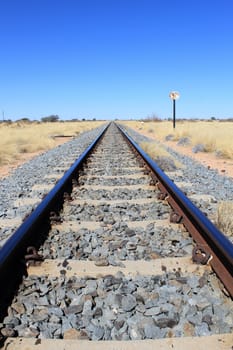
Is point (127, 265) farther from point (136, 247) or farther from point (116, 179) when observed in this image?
point (116, 179)

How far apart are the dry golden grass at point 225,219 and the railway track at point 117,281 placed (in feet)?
1.16

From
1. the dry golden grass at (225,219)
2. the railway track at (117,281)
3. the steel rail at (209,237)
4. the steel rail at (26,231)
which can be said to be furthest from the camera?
the dry golden grass at (225,219)

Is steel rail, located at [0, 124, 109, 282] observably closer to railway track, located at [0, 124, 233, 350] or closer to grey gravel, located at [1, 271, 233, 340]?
railway track, located at [0, 124, 233, 350]

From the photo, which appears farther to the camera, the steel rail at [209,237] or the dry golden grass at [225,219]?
the dry golden grass at [225,219]

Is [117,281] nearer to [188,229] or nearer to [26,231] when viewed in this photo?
[26,231]

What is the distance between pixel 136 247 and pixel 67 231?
931 millimetres

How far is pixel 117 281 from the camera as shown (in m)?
3.17

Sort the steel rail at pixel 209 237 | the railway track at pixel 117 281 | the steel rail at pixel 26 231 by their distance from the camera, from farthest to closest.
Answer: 1. the steel rail at pixel 26 231
2. the steel rail at pixel 209 237
3. the railway track at pixel 117 281

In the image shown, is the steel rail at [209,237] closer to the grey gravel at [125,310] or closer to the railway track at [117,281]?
the railway track at [117,281]

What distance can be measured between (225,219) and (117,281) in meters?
1.92

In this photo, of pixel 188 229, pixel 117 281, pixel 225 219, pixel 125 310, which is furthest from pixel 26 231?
pixel 225 219

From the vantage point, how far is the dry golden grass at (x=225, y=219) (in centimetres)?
452

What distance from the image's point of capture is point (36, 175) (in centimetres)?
911

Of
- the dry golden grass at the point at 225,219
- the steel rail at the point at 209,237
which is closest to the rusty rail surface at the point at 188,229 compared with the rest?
the steel rail at the point at 209,237
